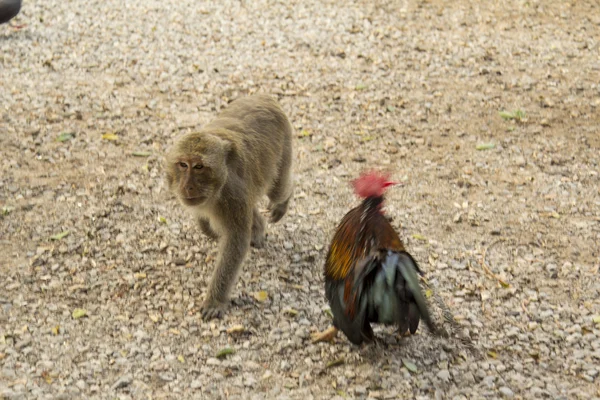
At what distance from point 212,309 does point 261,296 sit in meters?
0.47

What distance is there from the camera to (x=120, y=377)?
17.0ft

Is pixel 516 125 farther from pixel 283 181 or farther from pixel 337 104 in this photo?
pixel 283 181

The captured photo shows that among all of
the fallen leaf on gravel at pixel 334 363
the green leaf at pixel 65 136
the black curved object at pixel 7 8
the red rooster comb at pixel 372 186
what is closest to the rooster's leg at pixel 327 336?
the fallen leaf on gravel at pixel 334 363

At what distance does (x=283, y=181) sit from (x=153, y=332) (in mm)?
1888

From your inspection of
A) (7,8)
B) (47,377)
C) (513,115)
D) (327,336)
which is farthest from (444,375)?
(513,115)

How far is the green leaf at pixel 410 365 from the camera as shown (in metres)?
5.27

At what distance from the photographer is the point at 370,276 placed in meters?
4.87

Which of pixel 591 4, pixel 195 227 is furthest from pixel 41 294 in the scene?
pixel 591 4

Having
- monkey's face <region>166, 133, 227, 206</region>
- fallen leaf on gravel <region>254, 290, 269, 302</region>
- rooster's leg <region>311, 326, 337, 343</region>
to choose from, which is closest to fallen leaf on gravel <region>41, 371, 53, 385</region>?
monkey's face <region>166, 133, 227, 206</region>

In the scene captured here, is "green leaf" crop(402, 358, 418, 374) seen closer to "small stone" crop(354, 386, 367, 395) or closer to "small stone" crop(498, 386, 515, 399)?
"small stone" crop(354, 386, 367, 395)

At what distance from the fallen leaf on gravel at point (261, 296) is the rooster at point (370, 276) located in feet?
3.12

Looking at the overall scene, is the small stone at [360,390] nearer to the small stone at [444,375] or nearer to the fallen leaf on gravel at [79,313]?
the small stone at [444,375]

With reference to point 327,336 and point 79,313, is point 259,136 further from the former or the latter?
point 79,313

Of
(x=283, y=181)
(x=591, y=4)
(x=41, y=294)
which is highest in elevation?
(x=591, y=4)
